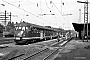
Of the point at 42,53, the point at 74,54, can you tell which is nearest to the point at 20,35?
the point at 42,53

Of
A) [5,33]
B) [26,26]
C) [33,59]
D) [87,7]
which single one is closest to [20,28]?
[26,26]

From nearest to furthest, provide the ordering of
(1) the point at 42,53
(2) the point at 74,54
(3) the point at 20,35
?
1. (2) the point at 74,54
2. (1) the point at 42,53
3. (3) the point at 20,35

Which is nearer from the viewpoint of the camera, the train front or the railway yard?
the railway yard

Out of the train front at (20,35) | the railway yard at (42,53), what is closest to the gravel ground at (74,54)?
the railway yard at (42,53)

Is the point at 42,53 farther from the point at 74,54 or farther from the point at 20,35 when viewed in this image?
the point at 20,35

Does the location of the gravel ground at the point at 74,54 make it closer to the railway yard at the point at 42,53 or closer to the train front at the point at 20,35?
the railway yard at the point at 42,53

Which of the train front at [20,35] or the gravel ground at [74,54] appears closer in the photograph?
the gravel ground at [74,54]

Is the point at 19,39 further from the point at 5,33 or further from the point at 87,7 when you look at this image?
the point at 5,33

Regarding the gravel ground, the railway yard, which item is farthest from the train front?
the gravel ground

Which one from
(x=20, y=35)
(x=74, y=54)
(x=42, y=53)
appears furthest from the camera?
(x=20, y=35)

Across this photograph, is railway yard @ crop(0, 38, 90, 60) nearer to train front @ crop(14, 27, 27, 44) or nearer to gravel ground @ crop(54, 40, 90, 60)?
gravel ground @ crop(54, 40, 90, 60)

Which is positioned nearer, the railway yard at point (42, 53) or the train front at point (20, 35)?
the railway yard at point (42, 53)

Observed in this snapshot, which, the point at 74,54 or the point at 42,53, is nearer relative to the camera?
the point at 74,54

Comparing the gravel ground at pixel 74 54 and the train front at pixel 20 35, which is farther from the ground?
the train front at pixel 20 35
